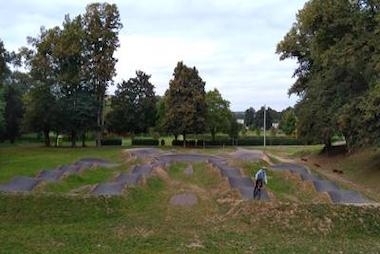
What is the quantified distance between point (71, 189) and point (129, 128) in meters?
53.0

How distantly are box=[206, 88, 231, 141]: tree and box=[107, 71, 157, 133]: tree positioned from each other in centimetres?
864

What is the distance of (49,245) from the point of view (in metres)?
17.9

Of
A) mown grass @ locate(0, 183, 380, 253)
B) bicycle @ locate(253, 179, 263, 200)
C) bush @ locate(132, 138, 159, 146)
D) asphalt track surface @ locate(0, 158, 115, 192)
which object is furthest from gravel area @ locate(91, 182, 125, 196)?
bush @ locate(132, 138, 159, 146)

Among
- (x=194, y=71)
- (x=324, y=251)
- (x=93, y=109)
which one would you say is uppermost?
(x=194, y=71)

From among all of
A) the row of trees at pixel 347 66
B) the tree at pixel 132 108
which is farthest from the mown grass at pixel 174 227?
the tree at pixel 132 108

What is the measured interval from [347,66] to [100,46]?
39.2m

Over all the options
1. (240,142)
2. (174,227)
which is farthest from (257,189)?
(240,142)

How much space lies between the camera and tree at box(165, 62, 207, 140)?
7294cm

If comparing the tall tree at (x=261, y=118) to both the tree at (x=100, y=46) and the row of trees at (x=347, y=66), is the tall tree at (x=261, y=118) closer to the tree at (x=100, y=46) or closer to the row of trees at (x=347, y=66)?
the tree at (x=100, y=46)

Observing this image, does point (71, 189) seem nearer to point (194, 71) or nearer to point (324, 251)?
point (324, 251)

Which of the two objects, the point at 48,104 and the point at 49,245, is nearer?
the point at 49,245

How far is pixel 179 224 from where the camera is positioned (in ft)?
71.7

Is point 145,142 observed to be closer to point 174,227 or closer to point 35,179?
point 35,179

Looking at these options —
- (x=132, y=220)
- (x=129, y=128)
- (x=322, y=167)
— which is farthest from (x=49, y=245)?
(x=129, y=128)
